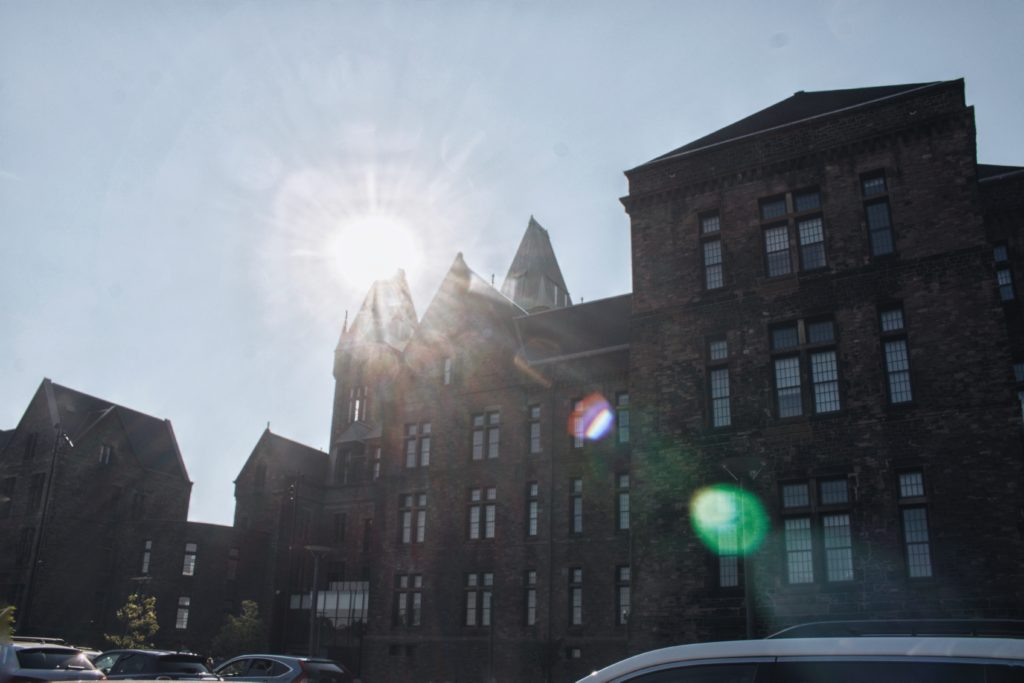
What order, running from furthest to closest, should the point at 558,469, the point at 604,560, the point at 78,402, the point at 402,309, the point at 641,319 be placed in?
the point at 402,309 < the point at 78,402 < the point at 558,469 < the point at 604,560 < the point at 641,319

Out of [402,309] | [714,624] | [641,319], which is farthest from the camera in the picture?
[402,309]

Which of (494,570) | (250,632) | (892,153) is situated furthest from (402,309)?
(892,153)

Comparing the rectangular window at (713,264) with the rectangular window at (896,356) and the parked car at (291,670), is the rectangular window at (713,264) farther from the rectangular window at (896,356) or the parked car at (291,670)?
the parked car at (291,670)

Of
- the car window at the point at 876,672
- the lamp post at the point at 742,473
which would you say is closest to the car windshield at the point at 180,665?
the lamp post at the point at 742,473

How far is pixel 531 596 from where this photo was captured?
113ft

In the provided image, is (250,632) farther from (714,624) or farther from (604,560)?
(714,624)

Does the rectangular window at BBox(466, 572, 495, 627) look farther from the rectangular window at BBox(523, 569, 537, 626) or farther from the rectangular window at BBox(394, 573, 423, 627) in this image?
the rectangular window at BBox(394, 573, 423, 627)

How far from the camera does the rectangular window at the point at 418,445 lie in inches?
1560

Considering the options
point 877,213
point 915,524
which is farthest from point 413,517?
point 877,213

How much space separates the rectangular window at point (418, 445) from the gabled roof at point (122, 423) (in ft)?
70.2

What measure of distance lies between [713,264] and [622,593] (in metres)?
14.4

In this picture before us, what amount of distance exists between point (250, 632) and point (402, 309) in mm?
26164

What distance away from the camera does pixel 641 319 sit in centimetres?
2456

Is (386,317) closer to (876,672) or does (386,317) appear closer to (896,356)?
(896,356)
